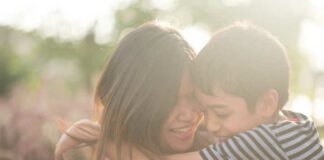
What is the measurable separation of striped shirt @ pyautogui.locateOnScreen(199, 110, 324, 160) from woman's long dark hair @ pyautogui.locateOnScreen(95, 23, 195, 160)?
468 millimetres

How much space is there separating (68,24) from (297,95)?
9475 millimetres

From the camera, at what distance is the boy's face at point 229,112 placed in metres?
3.52

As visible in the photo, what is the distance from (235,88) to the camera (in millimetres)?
3490

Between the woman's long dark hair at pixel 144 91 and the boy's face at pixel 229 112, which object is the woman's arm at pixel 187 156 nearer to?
the woman's long dark hair at pixel 144 91

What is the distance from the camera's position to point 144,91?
358 centimetres

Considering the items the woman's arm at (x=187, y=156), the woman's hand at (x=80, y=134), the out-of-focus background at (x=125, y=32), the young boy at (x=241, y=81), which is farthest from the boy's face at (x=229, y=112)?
the out-of-focus background at (x=125, y=32)

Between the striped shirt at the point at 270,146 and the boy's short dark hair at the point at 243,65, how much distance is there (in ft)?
1.14

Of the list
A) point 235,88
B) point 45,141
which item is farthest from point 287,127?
point 45,141

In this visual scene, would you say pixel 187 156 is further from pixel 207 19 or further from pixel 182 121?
pixel 207 19

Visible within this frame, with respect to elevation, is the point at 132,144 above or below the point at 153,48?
below

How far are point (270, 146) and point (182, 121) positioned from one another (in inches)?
24.1

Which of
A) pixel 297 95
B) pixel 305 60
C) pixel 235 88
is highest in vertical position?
pixel 235 88

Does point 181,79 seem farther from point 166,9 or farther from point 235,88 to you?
point 166,9

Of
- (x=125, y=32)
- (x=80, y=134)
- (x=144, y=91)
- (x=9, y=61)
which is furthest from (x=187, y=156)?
(x=9, y=61)
